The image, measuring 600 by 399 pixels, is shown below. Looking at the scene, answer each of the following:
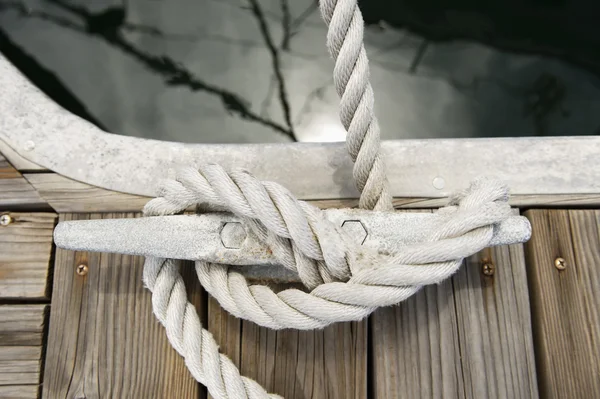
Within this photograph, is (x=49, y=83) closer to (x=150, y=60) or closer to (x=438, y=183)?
(x=150, y=60)

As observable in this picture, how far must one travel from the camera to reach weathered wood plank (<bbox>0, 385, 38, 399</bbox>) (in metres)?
0.85

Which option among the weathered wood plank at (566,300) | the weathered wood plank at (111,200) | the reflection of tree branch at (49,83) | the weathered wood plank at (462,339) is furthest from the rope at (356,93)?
the reflection of tree branch at (49,83)

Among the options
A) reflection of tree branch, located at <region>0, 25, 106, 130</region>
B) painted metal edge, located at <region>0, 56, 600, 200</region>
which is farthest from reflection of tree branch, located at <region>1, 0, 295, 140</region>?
painted metal edge, located at <region>0, 56, 600, 200</region>

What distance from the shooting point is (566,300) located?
2.81 feet

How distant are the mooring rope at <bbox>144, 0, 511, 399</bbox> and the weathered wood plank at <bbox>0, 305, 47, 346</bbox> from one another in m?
0.27

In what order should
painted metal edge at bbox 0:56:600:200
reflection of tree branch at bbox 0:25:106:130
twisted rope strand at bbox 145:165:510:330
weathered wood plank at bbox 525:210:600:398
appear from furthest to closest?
reflection of tree branch at bbox 0:25:106:130 < painted metal edge at bbox 0:56:600:200 < weathered wood plank at bbox 525:210:600:398 < twisted rope strand at bbox 145:165:510:330

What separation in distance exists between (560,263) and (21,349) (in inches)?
43.0

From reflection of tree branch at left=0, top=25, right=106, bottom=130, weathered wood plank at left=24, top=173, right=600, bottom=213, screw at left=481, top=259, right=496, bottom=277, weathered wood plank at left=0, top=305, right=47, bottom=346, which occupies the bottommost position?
weathered wood plank at left=0, top=305, right=47, bottom=346

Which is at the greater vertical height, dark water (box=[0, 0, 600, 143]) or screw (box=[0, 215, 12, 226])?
dark water (box=[0, 0, 600, 143])

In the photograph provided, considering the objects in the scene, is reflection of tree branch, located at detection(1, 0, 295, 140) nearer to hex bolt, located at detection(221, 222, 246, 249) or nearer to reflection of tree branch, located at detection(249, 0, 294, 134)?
reflection of tree branch, located at detection(249, 0, 294, 134)

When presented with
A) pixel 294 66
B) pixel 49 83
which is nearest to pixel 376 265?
pixel 294 66

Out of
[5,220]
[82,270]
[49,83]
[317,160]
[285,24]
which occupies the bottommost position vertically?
[82,270]

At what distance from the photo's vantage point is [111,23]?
1773mm

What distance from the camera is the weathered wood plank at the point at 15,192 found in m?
0.93
